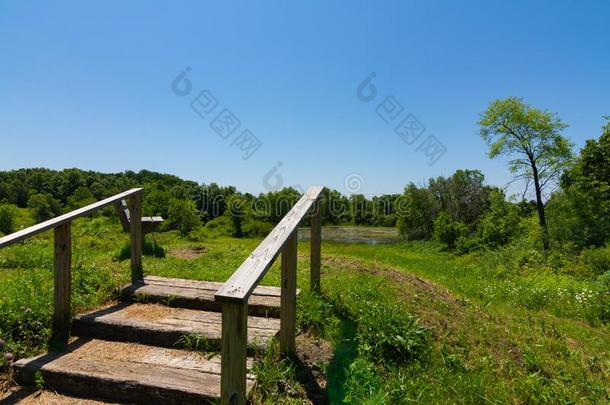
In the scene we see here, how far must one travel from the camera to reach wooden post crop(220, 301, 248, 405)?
2096mm

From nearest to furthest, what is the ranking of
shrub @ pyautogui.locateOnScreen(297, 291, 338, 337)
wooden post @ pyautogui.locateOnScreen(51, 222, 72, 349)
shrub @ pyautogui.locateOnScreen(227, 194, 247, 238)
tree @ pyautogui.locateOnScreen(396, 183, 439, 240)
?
wooden post @ pyautogui.locateOnScreen(51, 222, 72, 349) < shrub @ pyautogui.locateOnScreen(297, 291, 338, 337) < tree @ pyautogui.locateOnScreen(396, 183, 439, 240) < shrub @ pyautogui.locateOnScreen(227, 194, 247, 238)

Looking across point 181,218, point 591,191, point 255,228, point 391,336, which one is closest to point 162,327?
point 391,336

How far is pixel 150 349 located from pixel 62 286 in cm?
117

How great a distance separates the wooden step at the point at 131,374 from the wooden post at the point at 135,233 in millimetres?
1477

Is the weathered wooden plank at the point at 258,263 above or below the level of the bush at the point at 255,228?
above

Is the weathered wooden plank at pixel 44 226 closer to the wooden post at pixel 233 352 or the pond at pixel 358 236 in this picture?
the wooden post at pixel 233 352

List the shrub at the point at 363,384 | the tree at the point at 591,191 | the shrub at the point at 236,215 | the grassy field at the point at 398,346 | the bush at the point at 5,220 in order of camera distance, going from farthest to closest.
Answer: the shrub at the point at 236,215
the bush at the point at 5,220
the tree at the point at 591,191
the grassy field at the point at 398,346
the shrub at the point at 363,384

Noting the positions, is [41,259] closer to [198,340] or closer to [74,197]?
[198,340]

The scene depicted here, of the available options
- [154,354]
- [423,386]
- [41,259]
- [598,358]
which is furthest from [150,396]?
[41,259]

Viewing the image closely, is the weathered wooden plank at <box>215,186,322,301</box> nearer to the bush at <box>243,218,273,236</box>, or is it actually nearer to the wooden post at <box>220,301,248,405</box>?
the wooden post at <box>220,301,248,405</box>

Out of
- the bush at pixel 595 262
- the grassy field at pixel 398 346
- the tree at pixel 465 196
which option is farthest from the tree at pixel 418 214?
the grassy field at pixel 398 346

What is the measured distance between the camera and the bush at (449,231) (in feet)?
128

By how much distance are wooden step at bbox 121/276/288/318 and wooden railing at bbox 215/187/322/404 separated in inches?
29.6

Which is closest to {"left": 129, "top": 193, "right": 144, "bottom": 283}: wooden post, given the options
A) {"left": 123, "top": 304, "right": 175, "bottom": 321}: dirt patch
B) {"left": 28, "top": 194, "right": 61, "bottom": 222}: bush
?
{"left": 123, "top": 304, "right": 175, "bottom": 321}: dirt patch
